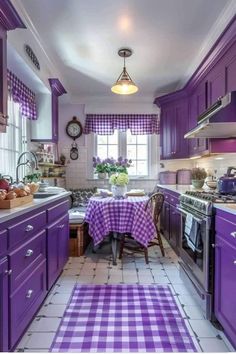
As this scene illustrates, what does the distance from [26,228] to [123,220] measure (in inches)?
63.2

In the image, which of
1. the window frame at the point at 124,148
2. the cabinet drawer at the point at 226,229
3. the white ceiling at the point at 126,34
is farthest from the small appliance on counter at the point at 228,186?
the window frame at the point at 124,148

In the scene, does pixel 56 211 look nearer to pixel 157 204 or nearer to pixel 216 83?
pixel 157 204

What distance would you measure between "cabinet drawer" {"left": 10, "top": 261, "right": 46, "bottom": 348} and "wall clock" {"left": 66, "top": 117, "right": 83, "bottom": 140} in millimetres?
3442

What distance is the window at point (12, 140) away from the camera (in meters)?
A: 3.00

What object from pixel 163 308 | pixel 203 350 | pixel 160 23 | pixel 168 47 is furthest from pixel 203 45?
pixel 203 350

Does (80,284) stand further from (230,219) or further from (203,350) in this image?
(230,219)

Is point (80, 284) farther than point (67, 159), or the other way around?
point (67, 159)

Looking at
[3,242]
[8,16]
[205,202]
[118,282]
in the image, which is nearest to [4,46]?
[8,16]

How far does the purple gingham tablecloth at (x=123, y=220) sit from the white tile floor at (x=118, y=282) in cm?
32

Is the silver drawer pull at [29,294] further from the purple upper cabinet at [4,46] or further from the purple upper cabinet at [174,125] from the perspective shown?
the purple upper cabinet at [174,125]

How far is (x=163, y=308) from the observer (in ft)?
7.10

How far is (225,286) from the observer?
5.69ft

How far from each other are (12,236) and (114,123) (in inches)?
156

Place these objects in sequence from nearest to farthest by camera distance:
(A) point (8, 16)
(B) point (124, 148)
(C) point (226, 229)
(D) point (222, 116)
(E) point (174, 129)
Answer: (C) point (226, 229)
(A) point (8, 16)
(D) point (222, 116)
(E) point (174, 129)
(B) point (124, 148)
